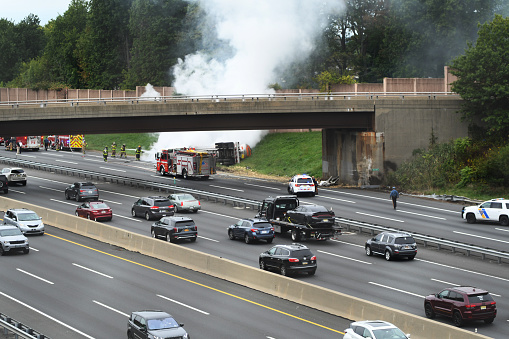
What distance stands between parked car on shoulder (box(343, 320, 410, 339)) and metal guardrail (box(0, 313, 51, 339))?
9.09m

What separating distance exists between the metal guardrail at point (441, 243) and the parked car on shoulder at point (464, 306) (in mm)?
10923

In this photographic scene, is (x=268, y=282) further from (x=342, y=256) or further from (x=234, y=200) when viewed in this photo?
(x=234, y=200)

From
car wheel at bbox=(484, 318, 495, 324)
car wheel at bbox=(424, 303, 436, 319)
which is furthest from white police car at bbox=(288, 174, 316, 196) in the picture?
car wheel at bbox=(484, 318, 495, 324)

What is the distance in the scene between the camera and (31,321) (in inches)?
A: 1006

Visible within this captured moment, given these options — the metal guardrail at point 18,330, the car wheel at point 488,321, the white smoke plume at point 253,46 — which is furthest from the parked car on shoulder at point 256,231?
Answer: the white smoke plume at point 253,46

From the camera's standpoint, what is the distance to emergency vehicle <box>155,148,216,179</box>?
69.5 m

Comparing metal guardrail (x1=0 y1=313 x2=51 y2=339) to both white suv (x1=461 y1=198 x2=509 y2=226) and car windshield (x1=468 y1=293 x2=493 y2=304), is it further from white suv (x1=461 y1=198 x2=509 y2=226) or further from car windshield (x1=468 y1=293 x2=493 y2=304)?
white suv (x1=461 y1=198 x2=509 y2=226)

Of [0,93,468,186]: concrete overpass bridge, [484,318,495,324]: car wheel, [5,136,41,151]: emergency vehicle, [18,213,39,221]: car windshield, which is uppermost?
[0,93,468,186]: concrete overpass bridge

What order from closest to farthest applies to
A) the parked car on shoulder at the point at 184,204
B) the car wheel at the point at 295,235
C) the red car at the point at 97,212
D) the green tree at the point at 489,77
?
the car wheel at the point at 295,235, the red car at the point at 97,212, the parked car on shoulder at the point at 184,204, the green tree at the point at 489,77

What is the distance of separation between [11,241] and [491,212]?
1139 inches

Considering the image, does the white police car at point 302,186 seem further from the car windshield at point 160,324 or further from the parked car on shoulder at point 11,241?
the car windshield at point 160,324

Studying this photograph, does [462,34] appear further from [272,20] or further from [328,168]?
[328,168]

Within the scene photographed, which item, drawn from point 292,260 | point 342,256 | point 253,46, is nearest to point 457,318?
point 292,260

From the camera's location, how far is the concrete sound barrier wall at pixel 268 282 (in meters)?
23.1
